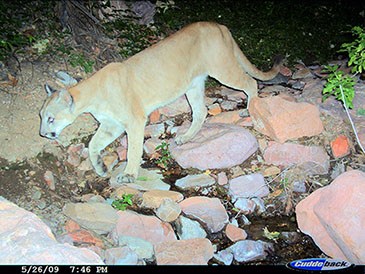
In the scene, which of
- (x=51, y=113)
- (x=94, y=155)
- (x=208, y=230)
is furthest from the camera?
(x=94, y=155)

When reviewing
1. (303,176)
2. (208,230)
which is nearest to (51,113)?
(208,230)

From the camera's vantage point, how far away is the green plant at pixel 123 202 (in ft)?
15.2

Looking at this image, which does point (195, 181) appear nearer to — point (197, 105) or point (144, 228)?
point (144, 228)

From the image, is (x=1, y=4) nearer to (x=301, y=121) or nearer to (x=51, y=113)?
(x=51, y=113)

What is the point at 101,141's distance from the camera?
17.2 ft

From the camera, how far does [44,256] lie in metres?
2.88

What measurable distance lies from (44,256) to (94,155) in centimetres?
239

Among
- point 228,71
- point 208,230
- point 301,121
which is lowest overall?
point 208,230

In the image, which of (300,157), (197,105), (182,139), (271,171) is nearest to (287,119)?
(300,157)

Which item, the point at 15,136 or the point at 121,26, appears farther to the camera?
the point at 121,26

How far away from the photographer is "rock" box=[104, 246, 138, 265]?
389 centimetres

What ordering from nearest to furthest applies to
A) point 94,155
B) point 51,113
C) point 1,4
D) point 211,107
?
point 51,113
point 94,155
point 211,107
point 1,4

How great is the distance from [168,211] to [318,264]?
1.51 m

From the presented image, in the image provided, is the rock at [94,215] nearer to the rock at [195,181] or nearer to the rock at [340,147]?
the rock at [195,181]
